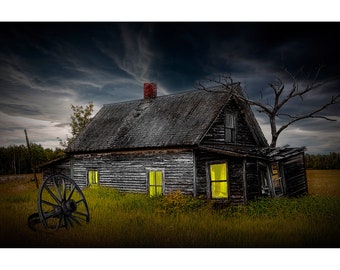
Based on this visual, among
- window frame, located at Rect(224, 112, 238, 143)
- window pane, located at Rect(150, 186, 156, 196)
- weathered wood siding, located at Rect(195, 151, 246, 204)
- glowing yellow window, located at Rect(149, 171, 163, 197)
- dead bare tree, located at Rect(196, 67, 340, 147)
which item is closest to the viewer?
dead bare tree, located at Rect(196, 67, 340, 147)

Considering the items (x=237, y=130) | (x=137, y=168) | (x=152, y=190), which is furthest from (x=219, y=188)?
(x=137, y=168)

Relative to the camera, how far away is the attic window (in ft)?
46.6

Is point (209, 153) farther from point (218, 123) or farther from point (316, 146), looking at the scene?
point (316, 146)

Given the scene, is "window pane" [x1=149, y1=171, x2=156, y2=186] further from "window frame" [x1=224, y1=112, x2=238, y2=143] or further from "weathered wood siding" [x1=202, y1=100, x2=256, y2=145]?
"window frame" [x1=224, y1=112, x2=238, y2=143]

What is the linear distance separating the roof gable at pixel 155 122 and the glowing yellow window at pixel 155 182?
4.45ft

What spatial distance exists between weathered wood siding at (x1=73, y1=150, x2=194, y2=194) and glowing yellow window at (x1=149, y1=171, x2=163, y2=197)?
22 cm

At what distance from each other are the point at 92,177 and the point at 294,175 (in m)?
9.95

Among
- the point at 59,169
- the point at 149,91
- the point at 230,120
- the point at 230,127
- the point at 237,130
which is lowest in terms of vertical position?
the point at 59,169

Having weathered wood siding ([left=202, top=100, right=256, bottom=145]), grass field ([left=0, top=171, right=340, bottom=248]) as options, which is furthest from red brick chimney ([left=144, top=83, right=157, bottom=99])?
grass field ([left=0, top=171, right=340, bottom=248])

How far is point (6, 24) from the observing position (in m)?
8.29

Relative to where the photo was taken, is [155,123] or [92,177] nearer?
[155,123]

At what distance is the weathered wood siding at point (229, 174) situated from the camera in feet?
38.1

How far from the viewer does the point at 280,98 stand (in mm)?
13273

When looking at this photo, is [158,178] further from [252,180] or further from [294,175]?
[294,175]
